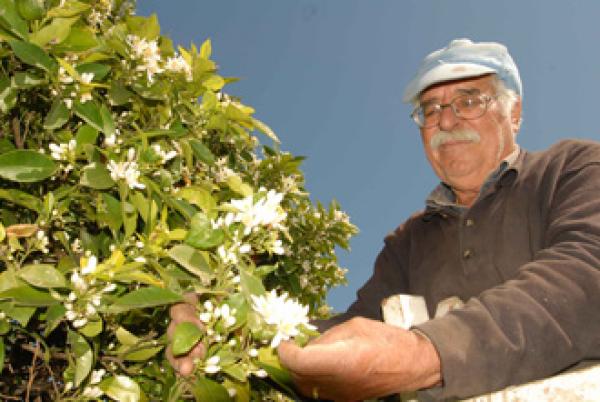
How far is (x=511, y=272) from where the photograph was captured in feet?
7.21

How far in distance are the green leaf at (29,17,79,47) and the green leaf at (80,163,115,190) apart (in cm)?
37

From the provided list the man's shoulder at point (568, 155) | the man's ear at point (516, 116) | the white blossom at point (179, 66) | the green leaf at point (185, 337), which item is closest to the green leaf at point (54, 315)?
the green leaf at point (185, 337)

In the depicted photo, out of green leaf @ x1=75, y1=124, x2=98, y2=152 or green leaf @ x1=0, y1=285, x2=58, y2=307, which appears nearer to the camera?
green leaf @ x1=0, y1=285, x2=58, y2=307

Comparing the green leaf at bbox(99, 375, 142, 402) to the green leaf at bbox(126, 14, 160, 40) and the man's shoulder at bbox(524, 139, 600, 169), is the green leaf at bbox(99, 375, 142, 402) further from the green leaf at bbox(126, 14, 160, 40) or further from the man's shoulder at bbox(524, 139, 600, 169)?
the man's shoulder at bbox(524, 139, 600, 169)

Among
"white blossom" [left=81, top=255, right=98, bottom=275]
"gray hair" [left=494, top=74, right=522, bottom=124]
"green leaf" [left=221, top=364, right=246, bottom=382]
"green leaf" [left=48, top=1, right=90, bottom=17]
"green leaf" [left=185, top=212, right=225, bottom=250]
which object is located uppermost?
"gray hair" [left=494, top=74, right=522, bottom=124]

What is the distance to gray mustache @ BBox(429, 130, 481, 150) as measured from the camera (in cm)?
272

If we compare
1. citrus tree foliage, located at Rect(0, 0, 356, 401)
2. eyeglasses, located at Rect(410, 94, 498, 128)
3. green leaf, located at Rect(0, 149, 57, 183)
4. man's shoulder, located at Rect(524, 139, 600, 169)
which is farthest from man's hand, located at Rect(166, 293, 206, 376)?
eyeglasses, located at Rect(410, 94, 498, 128)

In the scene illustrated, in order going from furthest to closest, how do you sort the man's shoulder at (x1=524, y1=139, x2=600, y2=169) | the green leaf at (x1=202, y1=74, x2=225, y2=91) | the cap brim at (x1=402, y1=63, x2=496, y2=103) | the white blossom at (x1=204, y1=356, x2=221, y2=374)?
the cap brim at (x1=402, y1=63, x2=496, y2=103), the green leaf at (x1=202, y1=74, x2=225, y2=91), the man's shoulder at (x1=524, y1=139, x2=600, y2=169), the white blossom at (x1=204, y1=356, x2=221, y2=374)

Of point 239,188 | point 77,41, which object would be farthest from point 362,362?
point 77,41

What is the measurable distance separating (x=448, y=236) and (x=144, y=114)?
1395 millimetres

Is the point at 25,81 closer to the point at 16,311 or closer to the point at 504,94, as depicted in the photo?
the point at 16,311

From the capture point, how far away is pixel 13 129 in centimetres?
187

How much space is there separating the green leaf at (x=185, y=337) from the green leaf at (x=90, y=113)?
675 millimetres

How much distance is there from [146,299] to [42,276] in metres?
0.23
